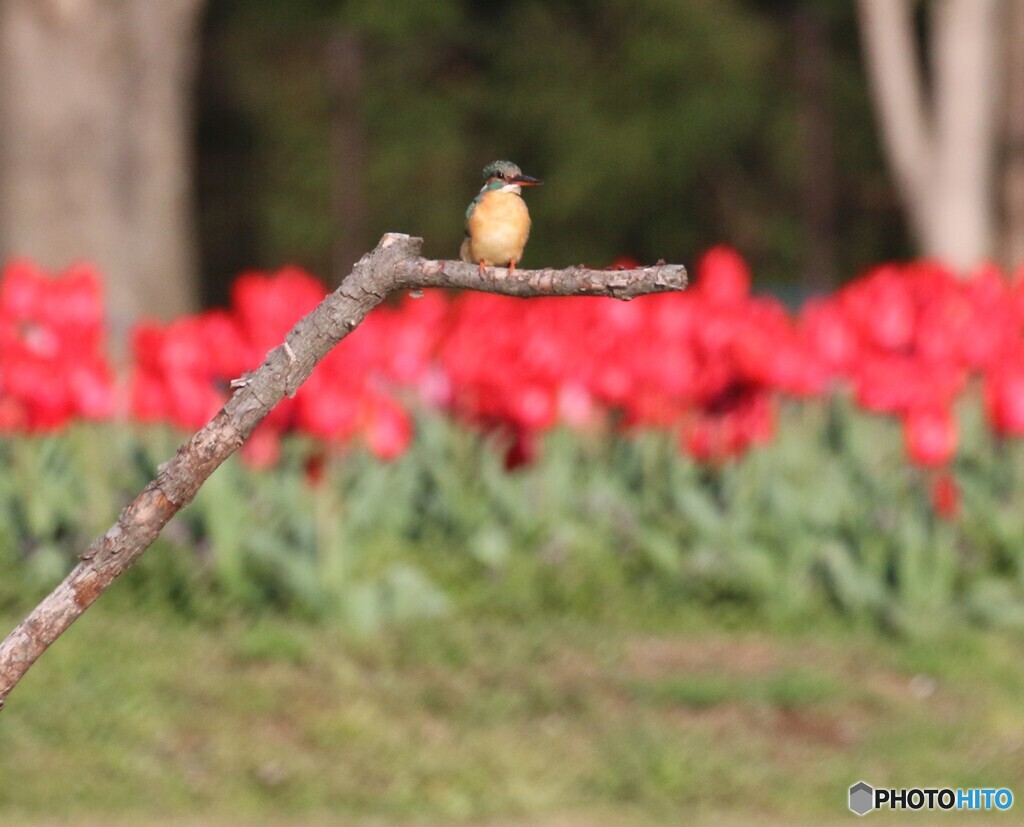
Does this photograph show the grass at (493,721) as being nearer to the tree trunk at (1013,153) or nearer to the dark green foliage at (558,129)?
the tree trunk at (1013,153)

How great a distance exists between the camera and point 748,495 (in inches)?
270

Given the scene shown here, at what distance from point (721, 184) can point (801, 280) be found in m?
1.67

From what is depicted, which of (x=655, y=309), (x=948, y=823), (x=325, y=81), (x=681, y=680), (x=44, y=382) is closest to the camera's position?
(x=948, y=823)

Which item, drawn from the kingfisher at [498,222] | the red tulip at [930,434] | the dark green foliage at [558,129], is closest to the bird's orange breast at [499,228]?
the kingfisher at [498,222]

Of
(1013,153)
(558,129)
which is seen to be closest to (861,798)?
(1013,153)

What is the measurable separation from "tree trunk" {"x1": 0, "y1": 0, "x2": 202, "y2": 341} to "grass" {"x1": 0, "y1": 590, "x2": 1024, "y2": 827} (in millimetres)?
4546

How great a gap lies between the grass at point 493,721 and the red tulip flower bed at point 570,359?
720 millimetres

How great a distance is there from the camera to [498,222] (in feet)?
8.82

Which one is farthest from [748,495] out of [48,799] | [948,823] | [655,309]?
[48,799]

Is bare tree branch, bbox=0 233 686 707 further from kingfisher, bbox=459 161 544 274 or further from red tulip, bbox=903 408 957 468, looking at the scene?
red tulip, bbox=903 408 957 468

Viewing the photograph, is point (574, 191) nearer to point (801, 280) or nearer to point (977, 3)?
point (801, 280)

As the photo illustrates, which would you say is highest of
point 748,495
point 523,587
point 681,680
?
point 748,495

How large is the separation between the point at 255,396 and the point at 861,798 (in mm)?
3099

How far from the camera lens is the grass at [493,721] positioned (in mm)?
4770
